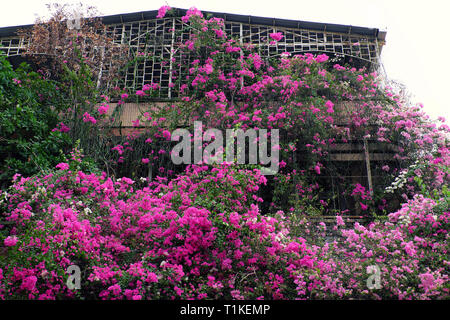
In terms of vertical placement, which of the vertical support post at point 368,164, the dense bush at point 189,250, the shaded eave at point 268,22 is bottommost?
the dense bush at point 189,250

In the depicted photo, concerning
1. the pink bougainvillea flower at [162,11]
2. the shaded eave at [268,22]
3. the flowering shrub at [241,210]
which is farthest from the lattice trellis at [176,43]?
the flowering shrub at [241,210]


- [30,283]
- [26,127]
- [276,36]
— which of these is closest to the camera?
[30,283]

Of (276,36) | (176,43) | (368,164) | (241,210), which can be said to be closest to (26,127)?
(241,210)

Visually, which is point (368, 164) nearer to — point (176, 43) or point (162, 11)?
point (176, 43)

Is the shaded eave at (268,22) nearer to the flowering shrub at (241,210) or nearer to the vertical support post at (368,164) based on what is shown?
the flowering shrub at (241,210)

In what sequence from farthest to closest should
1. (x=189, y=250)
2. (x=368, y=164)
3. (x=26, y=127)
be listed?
1. (x=368, y=164)
2. (x=26, y=127)
3. (x=189, y=250)

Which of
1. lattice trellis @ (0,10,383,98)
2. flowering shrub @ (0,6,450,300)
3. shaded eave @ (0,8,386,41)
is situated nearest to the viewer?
flowering shrub @ (0,6,450,300)

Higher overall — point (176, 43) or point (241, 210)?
point (176, 43)

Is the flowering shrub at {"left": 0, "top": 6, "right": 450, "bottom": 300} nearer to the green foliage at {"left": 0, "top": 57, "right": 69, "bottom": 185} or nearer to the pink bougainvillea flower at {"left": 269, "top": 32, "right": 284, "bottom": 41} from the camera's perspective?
the green foliage at {"left": 0, "top": 57, "right": 69, "bottom": 185}

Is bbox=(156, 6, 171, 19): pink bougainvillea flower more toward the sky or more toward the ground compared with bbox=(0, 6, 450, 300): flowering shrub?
more toward the sky

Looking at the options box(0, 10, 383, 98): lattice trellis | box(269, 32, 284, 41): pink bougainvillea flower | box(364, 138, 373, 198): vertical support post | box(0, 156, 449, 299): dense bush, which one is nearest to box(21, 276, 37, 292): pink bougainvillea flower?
box(0, 156, 449, 299): dense bush
